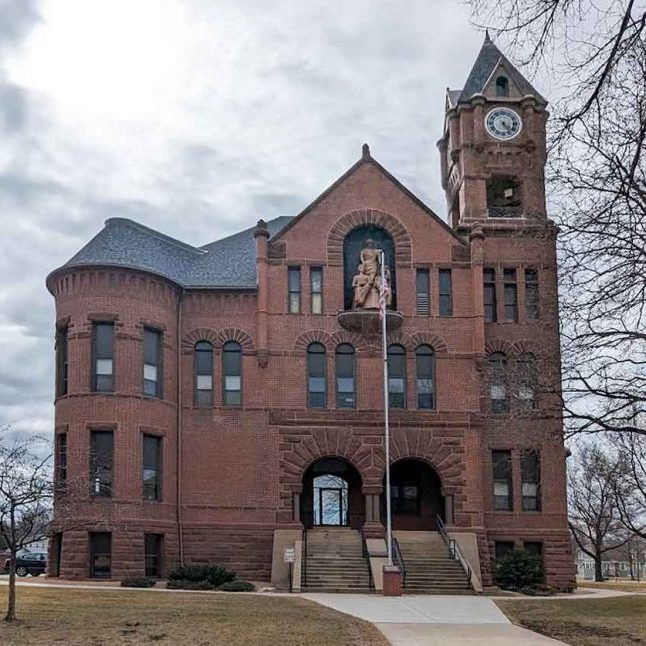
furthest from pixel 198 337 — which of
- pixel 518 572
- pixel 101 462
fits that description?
pixel 518 572

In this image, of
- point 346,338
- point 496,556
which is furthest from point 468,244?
point 496,556

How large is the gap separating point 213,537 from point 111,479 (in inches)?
188

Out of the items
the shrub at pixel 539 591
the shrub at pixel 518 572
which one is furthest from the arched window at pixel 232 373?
the shrub at pixel 539 591

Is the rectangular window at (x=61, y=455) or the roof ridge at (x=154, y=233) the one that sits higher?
the roof ridge at (x=154, y=233)

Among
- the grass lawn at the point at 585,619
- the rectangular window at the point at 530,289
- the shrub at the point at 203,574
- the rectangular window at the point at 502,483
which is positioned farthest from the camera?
the rectangular window at the point at 502,483

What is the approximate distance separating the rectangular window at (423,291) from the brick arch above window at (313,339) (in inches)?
154

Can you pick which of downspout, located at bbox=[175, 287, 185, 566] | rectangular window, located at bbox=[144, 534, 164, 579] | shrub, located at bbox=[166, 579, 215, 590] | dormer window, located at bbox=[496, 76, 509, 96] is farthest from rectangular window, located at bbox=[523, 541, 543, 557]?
dormer window, located at bbox=[496, 76, 509, 96]

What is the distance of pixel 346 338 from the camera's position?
43.1m

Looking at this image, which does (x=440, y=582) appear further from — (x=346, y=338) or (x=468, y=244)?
(x=468, y=244)

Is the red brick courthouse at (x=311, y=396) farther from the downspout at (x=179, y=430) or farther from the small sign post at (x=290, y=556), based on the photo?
the small sign post at (x=290, y=556)

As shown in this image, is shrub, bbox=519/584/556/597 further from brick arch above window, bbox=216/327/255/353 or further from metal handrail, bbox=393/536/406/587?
brick arch above window, bbox=216/327/255/353

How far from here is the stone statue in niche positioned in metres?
43.0

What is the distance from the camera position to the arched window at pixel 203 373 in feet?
140

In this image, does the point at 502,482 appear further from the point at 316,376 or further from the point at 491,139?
the point at 491,139
